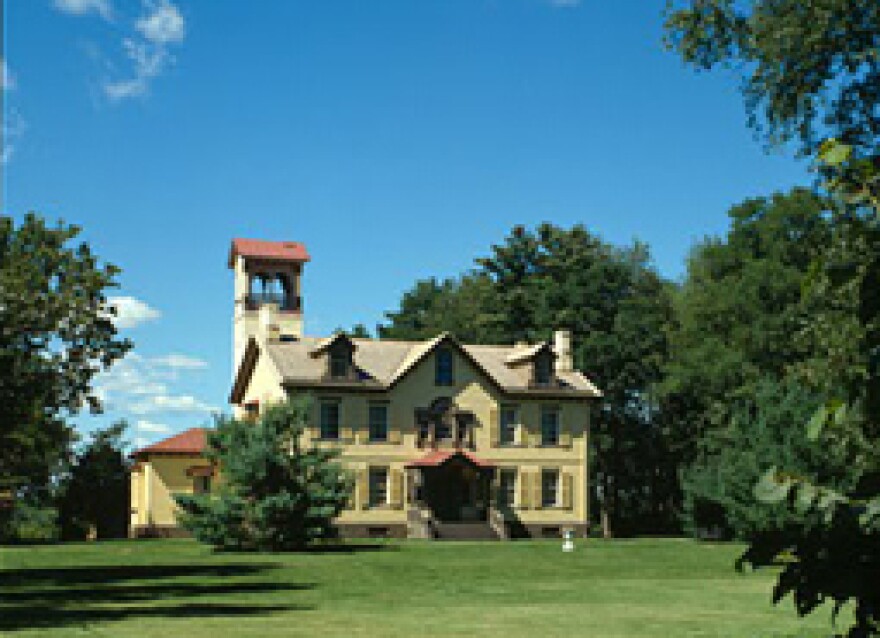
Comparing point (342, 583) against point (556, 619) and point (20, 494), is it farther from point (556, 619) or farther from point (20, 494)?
point (20, 494)

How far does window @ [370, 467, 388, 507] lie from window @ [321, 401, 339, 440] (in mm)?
Answer: 2127

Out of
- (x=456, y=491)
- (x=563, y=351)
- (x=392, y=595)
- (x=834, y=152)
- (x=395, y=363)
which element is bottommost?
(x=392, y=595)

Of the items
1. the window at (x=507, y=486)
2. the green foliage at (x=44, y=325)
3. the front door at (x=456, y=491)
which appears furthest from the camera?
the window at (x=507, y=486)

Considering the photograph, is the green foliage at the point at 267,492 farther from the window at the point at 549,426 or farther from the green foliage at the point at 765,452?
the window at the point at 549,426

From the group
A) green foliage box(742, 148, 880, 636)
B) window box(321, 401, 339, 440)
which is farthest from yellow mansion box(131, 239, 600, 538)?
green foliage box(742, 148, 880, 636)

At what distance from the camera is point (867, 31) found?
773 inches

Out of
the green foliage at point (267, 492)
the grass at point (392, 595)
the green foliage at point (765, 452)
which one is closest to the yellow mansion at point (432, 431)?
the green foliage at point (267, 492)

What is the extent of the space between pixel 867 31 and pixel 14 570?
2167 cm

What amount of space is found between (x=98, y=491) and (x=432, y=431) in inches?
657

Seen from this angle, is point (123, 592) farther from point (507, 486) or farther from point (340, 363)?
point (507, 486)

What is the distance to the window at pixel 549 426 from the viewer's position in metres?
51.7

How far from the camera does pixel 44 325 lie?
24656 millimetres

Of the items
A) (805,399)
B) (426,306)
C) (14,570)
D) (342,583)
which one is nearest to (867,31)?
(342,583)

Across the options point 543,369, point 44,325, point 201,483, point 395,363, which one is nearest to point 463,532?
point 395,363
